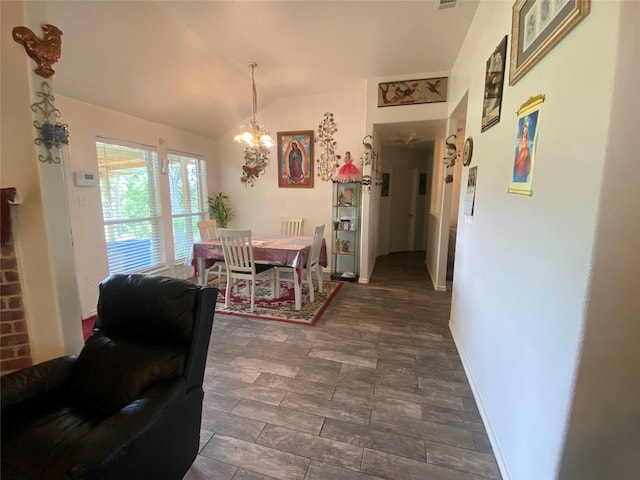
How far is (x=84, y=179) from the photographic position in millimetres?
3051

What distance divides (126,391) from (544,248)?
6.16 ft

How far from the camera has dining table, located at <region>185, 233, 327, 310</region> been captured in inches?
131

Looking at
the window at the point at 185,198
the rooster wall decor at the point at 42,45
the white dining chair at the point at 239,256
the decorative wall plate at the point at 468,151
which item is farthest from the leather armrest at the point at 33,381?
the window at the point at 185,198

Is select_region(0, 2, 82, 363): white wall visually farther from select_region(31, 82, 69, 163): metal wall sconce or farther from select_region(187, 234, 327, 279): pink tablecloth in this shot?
select_region(187, 234, 327, 279): pink tablecloth

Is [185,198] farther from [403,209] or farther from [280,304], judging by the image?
[403,209]

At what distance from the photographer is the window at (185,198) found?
14.6ft

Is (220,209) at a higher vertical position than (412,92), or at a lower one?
lower

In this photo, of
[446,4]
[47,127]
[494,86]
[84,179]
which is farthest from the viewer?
[84,179]

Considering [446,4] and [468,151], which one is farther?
[468,151]

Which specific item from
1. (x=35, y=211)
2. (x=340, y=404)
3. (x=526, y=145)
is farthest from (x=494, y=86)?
(x=35, y=211)

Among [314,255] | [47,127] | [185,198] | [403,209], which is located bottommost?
[314,255]

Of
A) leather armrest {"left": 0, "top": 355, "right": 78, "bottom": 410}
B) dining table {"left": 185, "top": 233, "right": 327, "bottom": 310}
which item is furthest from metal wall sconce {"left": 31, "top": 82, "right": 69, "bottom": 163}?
dining table {"left": 185, "top": 233, "right": 327, "bottom": 310}

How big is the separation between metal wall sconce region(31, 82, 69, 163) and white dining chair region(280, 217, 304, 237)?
3.39 metres

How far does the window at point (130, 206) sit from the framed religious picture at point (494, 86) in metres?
3.98
